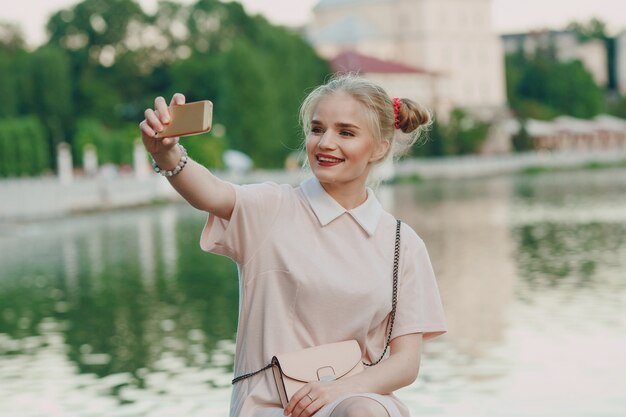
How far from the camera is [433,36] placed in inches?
3875

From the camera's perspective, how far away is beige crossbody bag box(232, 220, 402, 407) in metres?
3.22

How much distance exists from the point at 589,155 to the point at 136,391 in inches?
2684

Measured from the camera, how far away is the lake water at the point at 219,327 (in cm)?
698

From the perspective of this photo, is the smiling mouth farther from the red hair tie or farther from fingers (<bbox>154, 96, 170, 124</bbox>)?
fingers (<bbox>154, 96, 170, 124</bbox>)

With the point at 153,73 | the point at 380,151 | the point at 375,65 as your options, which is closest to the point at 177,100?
the point at 380,151

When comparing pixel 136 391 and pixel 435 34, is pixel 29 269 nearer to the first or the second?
pixel 136 391

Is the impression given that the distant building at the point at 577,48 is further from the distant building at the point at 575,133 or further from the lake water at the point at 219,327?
the lake water at the point at 219,327

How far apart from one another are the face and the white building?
93.3m

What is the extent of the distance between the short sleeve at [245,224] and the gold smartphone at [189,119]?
25cm

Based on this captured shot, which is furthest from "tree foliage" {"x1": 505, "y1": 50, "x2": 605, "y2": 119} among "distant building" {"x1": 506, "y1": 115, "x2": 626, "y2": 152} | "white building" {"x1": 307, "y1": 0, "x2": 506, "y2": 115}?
"white building" {"x1": 307, "y1": 0, "x2": 506, "y2": 115}

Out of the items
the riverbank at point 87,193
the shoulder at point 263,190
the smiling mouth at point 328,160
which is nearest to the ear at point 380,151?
the smiling mouth at point 328,160

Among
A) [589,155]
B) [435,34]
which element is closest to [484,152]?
[589,155]

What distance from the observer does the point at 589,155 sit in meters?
73.9

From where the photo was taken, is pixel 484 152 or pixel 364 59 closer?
pixel 484 152
